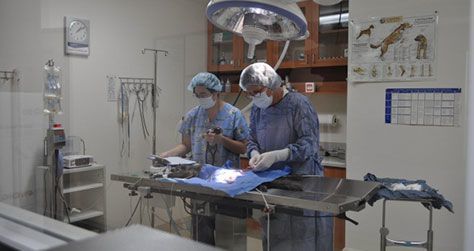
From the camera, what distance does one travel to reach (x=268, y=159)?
184cm

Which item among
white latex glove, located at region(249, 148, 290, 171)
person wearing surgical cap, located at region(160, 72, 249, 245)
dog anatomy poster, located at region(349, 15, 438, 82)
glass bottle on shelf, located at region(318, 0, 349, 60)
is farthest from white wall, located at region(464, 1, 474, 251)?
person wearing surgical cap, located at region(160, 72, 249, 245)

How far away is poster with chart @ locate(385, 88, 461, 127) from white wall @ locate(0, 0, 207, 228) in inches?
65.2

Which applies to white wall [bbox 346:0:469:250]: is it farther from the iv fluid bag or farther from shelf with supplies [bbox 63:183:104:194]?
the iv fluid bag

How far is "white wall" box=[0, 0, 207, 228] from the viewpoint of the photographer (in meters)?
2.62

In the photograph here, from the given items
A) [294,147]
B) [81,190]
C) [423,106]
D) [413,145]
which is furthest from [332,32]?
[81,190]

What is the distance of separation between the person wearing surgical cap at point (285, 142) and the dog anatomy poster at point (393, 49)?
84cm

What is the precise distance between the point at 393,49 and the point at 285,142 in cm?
107

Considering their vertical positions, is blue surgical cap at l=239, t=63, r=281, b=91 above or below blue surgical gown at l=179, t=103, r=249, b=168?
above

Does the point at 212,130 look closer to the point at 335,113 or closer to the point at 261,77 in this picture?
the point at 261,77

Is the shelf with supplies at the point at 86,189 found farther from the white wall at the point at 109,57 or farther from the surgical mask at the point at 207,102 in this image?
the surgical mask at the point at 207,102

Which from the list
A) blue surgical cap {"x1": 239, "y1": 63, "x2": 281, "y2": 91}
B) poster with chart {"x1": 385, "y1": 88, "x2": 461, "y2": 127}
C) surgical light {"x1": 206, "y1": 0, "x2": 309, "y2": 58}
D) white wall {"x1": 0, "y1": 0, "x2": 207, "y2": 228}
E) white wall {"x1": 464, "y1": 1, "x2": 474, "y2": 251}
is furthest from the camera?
white wall {"x1": 0, "y1": 0, "x2": 207, "y2": 228}

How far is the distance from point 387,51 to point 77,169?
2135 mm

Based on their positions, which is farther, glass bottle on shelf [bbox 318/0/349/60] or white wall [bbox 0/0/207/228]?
glass bottle on shelf [bbox 318/0/349/60]

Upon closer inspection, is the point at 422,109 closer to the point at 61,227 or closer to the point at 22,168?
the point at 61,227
